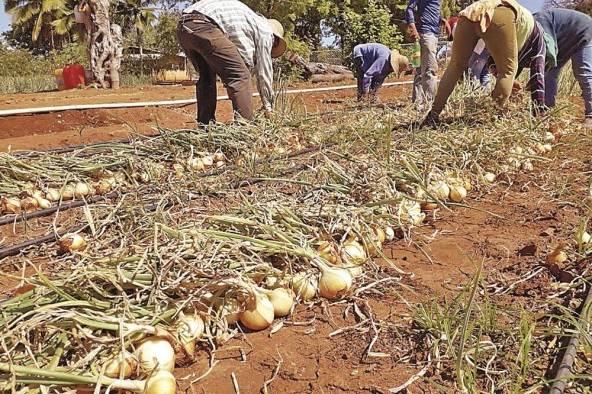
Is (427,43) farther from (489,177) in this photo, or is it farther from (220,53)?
(489,177)

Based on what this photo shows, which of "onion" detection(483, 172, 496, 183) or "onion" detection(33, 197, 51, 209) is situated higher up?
"onion" detection(483, 172, 496, 183)

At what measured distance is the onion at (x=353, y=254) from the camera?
1.67 m

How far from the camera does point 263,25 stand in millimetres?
3793

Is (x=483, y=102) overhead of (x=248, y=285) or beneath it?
overhead

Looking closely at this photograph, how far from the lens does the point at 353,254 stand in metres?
1.69

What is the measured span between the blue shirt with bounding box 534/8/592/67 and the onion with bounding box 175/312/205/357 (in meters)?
3.62

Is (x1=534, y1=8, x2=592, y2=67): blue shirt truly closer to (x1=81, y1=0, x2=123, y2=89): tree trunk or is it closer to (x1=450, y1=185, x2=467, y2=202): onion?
(x1=450, y1=185, x2=467, y2=202): onion

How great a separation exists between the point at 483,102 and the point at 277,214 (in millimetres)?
2416

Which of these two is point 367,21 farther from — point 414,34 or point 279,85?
point 279,85

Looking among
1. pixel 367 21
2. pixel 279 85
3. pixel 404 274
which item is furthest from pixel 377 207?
pixel 367 21

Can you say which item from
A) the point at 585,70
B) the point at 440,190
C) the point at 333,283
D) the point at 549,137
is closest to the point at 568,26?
the point at 585,70

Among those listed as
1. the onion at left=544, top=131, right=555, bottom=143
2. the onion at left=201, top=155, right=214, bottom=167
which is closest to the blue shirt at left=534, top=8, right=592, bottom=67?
the onion at left=544, top=131, right=555, bottom=143

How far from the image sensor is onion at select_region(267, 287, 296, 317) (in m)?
1.44

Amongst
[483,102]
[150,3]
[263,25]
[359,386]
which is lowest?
[359,386]
